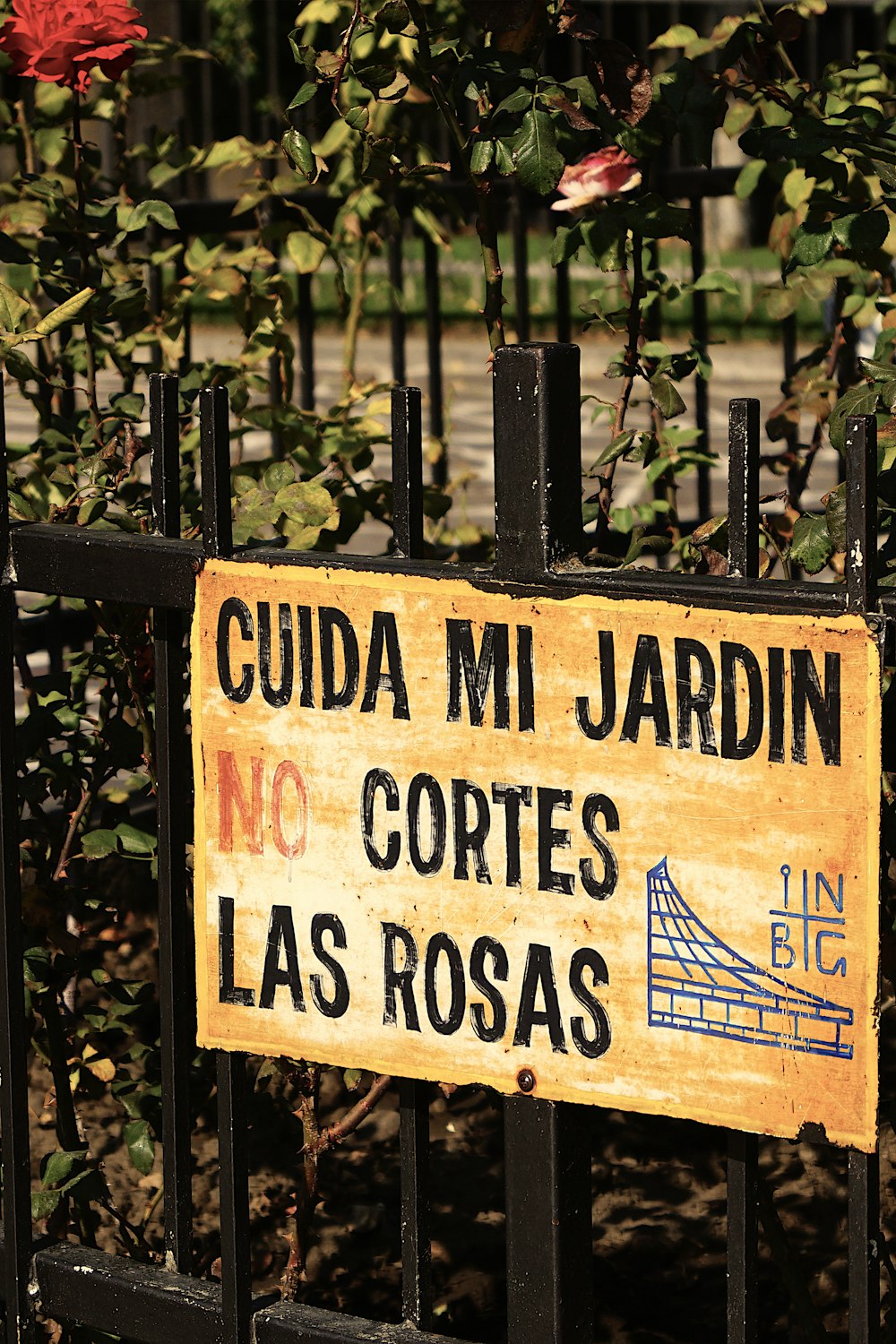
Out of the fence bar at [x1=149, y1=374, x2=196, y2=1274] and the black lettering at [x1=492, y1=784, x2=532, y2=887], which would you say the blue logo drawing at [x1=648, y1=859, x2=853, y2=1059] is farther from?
the fence bar at [x1=149, y1=374, x2=196, y2=1274]

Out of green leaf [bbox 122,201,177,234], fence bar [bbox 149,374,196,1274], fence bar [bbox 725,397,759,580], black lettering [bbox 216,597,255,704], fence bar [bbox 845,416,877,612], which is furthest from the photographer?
green leaf [bbox 122,201,177,234]

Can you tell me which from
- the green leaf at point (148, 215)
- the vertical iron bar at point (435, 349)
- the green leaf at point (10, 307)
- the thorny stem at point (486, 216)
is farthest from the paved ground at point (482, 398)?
the green leaf at point (10, 307)

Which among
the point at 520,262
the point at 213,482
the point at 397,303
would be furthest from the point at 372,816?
the point at 520,262

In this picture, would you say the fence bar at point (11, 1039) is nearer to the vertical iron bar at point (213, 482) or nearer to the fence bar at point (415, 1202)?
the vertical iron bar at point (213, 482)

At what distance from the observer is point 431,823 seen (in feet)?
6.04

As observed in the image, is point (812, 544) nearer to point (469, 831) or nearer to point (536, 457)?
point (536, 457)

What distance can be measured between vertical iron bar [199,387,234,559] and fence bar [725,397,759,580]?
52 centimetres

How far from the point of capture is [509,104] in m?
2.08

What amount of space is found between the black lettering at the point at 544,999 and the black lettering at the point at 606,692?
209 millimetres

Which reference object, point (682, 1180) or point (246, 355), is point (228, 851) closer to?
point (246, 355)

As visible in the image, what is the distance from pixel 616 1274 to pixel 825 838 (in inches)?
63.7

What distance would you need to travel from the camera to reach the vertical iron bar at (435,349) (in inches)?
161

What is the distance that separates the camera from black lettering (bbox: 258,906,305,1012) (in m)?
1.95

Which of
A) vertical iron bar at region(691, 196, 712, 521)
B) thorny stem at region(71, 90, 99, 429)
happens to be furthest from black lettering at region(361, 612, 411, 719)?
vertical iron bar at region(691, 196, 712, 521)
